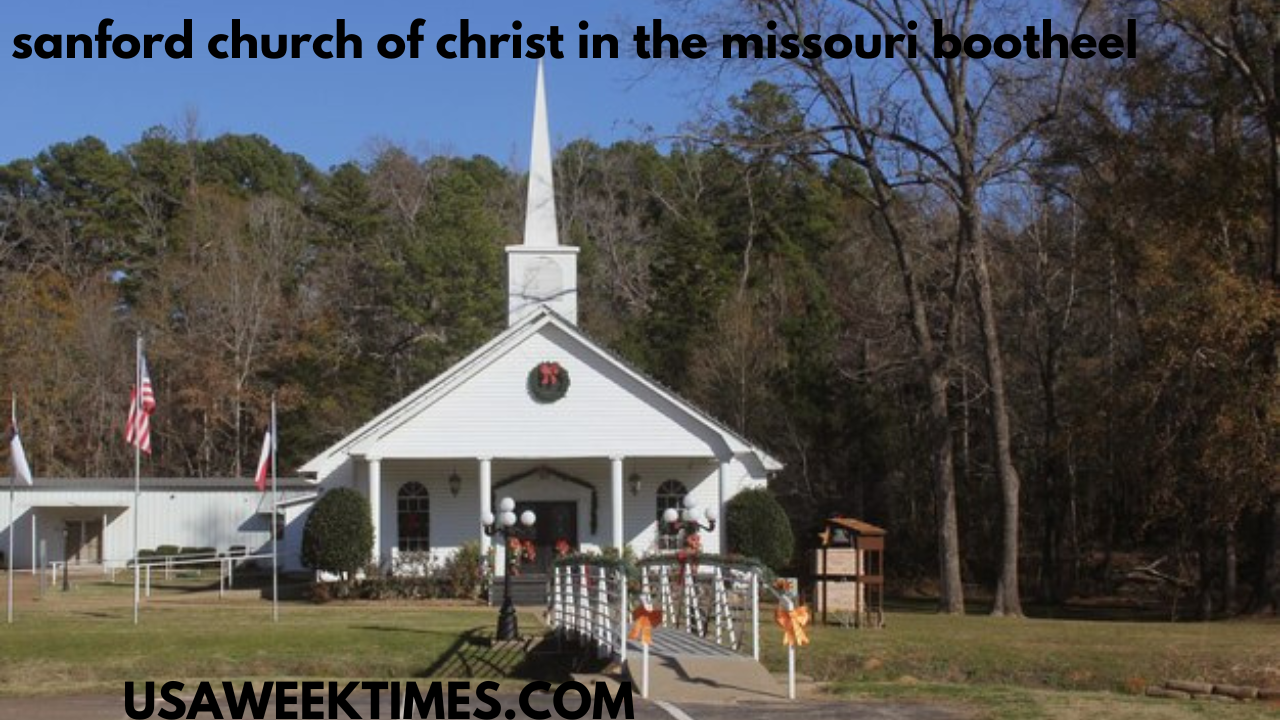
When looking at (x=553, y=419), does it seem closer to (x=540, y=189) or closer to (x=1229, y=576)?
(x=540, y=189)

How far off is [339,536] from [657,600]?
13948 millimetres

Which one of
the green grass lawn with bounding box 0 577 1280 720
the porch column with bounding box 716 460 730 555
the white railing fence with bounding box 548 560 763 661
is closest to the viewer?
the white railing fence with bounding box 548 560 763 661

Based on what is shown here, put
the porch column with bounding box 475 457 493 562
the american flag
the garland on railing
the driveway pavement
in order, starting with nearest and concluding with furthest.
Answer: the driveway pavement < the garland on railing < the american flag < the porch column with bounding box 475 457 493 562

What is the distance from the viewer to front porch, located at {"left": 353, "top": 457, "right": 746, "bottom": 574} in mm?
41500

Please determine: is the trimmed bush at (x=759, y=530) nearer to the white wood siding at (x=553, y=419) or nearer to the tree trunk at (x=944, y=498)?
the white wood siding at (x=553, y=419)

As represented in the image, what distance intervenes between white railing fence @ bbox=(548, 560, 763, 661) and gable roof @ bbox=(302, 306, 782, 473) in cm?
1146

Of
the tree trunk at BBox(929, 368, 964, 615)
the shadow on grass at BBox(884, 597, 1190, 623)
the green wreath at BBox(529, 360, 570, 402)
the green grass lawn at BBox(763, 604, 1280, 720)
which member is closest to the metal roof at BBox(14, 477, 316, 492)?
the green wreath at BBox(529, 360, 570, 402)

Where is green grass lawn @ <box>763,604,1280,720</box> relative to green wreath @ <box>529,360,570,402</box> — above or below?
below

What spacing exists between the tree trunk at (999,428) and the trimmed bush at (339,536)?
14031mm

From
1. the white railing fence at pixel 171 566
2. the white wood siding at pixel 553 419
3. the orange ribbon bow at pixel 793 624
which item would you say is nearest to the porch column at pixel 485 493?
the white wood siding at pixel 553 419

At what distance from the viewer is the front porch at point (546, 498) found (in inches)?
1634

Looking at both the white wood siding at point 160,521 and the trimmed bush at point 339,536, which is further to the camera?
the white wood siding at point 160,521

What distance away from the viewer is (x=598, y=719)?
16.6 metres

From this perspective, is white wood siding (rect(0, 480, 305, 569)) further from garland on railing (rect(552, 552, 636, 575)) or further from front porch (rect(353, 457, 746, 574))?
garland on railing (rect(552, 552, 636, 575))
